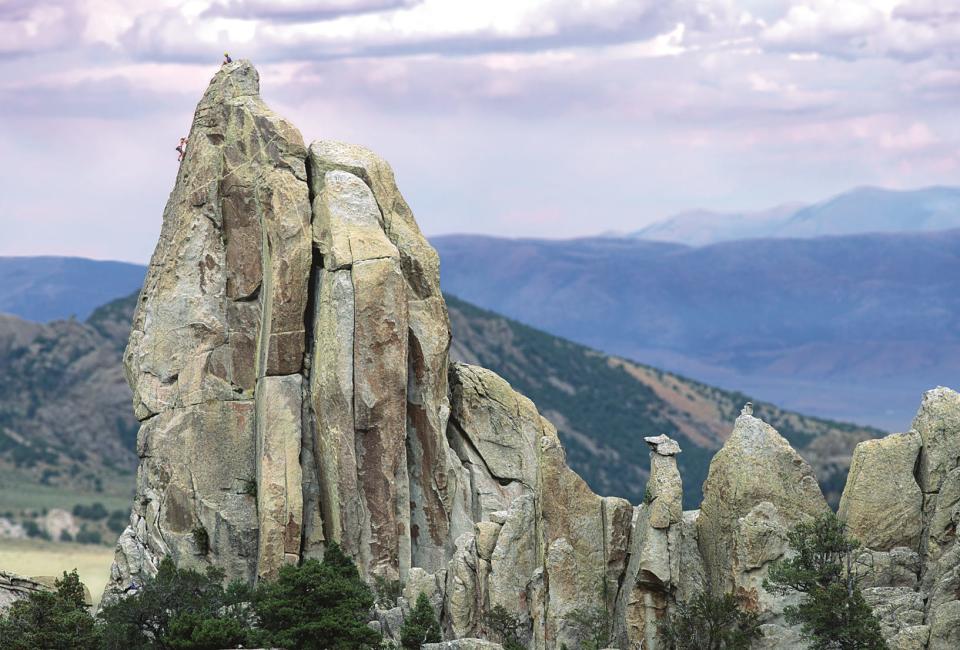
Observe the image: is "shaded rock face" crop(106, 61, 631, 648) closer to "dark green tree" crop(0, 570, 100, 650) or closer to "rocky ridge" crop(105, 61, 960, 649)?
"rocky ridge" crop(105, 61, 960, 649)

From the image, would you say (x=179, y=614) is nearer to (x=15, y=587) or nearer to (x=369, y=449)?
(x=369, y=449)

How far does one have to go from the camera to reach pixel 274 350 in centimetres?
8025

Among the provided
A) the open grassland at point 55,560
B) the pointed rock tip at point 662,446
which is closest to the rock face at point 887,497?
the pointed rock tip at point 662,446

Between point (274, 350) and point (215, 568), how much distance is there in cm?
1062

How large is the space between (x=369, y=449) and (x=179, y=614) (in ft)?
37.7

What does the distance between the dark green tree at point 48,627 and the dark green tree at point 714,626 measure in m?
25.7

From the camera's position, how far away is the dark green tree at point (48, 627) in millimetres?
69312

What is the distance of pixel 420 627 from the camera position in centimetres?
7369

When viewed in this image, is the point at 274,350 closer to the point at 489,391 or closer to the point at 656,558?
the point at 489,391

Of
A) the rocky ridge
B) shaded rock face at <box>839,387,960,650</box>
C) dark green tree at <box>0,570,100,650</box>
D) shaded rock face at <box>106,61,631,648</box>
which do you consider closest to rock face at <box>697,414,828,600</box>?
the rocky ridge

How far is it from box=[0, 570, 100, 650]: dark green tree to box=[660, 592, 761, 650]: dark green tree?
25.7 m

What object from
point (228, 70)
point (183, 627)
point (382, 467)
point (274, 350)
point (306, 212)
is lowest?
point (183, 627)

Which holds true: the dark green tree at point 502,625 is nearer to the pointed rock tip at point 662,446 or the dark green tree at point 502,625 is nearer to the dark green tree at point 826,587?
the pointed rock tip at point 662,446

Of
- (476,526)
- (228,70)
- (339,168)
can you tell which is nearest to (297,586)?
(476,526)
